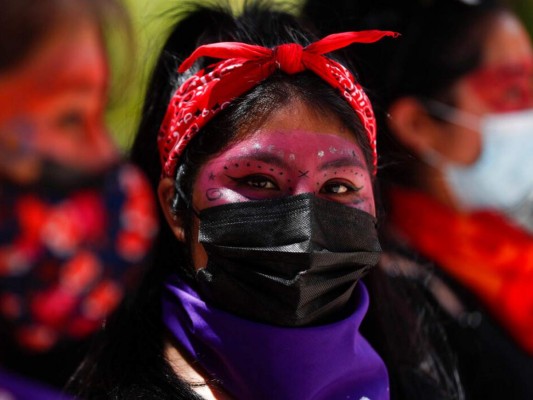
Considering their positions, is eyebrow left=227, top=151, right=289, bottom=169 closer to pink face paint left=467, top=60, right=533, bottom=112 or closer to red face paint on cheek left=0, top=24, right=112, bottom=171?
red face paint on cheek left=0, top=24, right=112, bottom=171

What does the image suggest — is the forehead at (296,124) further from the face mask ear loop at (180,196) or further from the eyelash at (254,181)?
the face mask ear loop at (180,196)

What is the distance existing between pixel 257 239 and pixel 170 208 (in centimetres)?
36

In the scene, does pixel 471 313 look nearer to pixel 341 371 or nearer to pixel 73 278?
pixel 341 371

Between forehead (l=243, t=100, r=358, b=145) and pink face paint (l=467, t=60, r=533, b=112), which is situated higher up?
forehead (l=243, t=100, r=358, b=145)

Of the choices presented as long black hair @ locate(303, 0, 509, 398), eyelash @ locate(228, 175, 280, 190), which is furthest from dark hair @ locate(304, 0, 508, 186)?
eyelash @ locate(228, 175, 280, 190)

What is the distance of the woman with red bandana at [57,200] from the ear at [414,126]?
A: 5.25ft

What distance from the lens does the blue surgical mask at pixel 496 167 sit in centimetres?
376

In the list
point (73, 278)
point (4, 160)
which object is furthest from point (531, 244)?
point (4, 160)

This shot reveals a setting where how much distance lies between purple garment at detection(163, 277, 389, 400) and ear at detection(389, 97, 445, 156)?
1.59m

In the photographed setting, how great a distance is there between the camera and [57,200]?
214cm

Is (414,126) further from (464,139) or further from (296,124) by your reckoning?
(296,124)

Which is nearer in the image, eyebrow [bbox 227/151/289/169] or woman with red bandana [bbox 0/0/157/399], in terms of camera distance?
woman with red bandana [bbox 0/0/157/399]

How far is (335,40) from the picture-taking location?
2445mm

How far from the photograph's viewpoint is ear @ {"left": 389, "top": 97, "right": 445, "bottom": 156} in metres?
3.80
